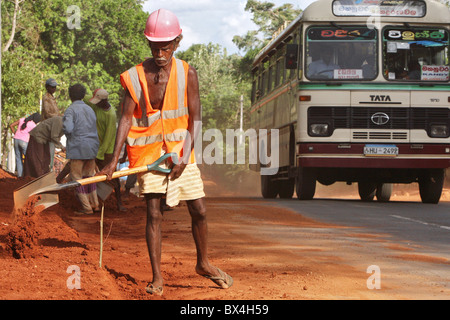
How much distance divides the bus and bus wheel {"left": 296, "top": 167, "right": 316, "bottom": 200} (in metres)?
0.76

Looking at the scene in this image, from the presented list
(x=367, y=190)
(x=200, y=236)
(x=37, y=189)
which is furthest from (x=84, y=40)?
(x=200, y=236)

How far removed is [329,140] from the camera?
17.1 meters

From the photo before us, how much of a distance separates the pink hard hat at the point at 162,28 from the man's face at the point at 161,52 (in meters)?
0.05

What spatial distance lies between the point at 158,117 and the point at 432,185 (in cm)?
1285

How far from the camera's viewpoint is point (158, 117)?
20.9 feet

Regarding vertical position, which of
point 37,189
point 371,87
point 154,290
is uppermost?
point 371,87

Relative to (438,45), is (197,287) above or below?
below

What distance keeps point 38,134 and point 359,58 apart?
20.8ft

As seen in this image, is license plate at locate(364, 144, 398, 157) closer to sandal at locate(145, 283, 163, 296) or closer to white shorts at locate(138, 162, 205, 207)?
white shorts at locate(138, 162, 205, 207)

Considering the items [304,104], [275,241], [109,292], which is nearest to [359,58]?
[304,104]

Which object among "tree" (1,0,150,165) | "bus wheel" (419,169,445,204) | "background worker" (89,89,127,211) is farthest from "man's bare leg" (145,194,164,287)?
"tree" (1,0,150,165)

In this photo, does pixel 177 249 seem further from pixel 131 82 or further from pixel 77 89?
pixel 77 89

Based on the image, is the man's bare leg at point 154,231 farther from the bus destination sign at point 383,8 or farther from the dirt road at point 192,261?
the bus destination sign at point 383,8

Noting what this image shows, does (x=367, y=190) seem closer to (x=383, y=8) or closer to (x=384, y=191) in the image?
(x=384, y=191)
